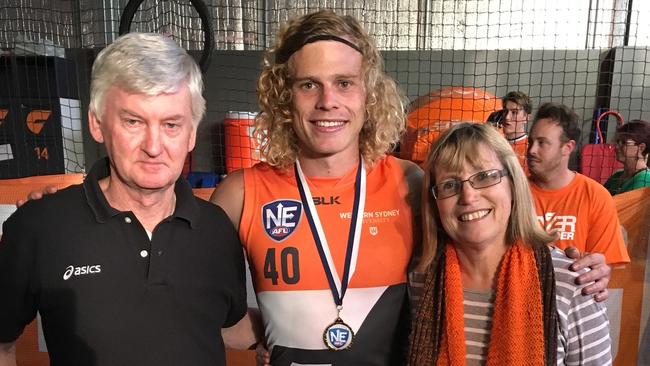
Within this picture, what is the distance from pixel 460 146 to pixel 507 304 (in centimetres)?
47

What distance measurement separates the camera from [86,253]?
1.11 meters

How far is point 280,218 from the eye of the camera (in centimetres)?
154

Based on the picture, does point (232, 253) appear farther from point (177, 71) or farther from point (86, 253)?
point (177, 71)

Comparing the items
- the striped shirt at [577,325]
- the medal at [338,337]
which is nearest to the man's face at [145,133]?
the medal at [338,337]

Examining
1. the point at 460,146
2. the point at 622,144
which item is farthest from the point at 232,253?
the point at 622,144

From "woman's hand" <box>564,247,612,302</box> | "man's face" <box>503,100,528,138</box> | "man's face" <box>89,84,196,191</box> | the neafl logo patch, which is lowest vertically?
"woman's hand" <box>564,247,612,302</box>

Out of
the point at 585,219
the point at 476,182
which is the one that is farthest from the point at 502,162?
the point at 585,219

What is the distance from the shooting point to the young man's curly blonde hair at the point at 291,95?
1525 millimetres

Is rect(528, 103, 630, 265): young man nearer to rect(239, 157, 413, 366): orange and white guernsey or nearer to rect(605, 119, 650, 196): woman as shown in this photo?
rect(605, 119, 650, 196): woman

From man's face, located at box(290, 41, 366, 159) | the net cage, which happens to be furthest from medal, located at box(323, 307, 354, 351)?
the net cage

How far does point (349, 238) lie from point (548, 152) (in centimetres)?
172

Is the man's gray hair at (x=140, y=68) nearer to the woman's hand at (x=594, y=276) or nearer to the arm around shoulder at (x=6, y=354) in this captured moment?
the arm around shoulder at (x=6, y=354)

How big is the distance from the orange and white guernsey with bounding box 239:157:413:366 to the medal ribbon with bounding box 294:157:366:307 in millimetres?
14

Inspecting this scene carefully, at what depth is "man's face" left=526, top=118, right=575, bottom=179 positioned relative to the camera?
105 inches
